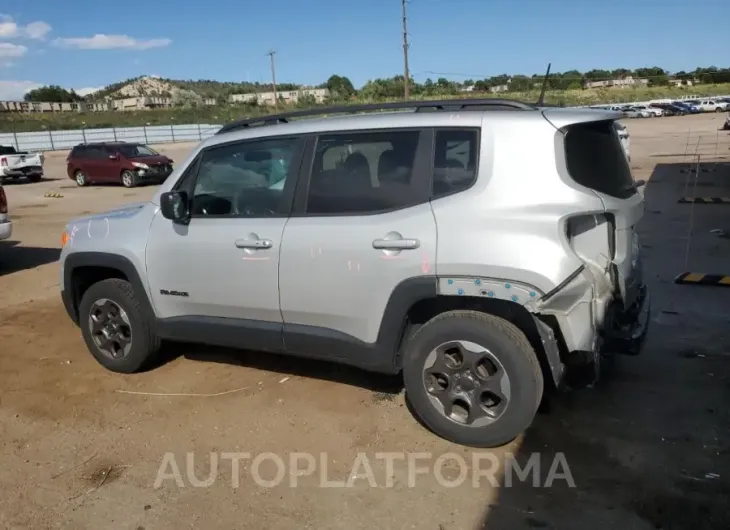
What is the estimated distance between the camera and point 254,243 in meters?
4.08

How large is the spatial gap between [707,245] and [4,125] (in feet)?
215

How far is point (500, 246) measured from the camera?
11.0ft

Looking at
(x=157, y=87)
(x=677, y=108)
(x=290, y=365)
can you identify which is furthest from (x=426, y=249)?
(x=157, y=87)

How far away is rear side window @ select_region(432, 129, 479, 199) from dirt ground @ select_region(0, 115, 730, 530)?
4.91ft

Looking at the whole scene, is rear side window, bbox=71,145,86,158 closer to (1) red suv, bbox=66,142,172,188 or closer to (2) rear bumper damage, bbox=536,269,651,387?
(1) red suv, bbox=66,142,172,188

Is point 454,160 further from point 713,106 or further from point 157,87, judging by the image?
point 157,87

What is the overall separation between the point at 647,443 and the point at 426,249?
1686 mm

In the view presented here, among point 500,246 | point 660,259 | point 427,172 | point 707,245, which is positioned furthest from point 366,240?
point 707,245

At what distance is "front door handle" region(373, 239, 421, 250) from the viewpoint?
3.56m

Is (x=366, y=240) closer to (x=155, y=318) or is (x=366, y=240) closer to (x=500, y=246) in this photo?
(x=500, y=246)

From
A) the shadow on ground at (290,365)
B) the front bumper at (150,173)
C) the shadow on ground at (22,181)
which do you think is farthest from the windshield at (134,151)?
the shadow on ground at (290,365)

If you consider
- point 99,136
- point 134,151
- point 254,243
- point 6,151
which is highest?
point 99,136

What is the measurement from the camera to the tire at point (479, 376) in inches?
135

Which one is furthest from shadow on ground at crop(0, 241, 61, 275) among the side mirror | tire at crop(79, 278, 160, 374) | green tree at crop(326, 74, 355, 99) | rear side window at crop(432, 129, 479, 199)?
green tree at crop(326, 74, 355, 99)
